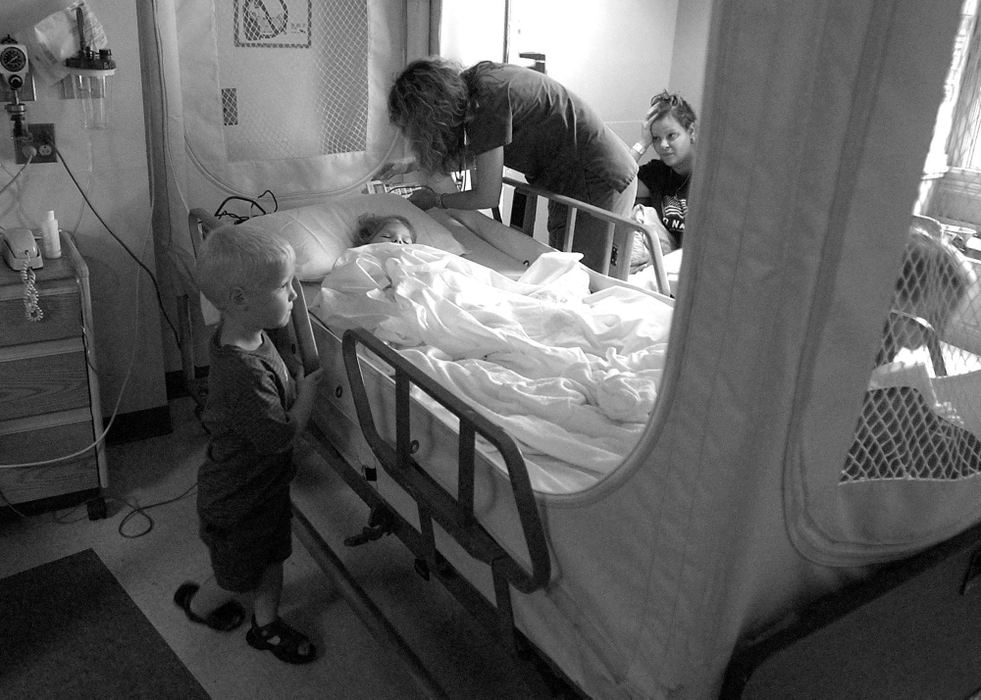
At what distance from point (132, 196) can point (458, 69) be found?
Result: 1.15 meters

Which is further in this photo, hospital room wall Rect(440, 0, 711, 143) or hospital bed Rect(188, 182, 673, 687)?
hospital room wall Rect(440, 0, 711, 143)

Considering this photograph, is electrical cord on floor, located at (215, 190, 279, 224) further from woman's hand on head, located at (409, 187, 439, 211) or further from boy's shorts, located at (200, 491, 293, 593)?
boy's shorts, located at (200, 491, 293, 593)

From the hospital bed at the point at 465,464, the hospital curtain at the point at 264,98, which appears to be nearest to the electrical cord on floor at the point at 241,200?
the hospital curtain at the point at 264,98

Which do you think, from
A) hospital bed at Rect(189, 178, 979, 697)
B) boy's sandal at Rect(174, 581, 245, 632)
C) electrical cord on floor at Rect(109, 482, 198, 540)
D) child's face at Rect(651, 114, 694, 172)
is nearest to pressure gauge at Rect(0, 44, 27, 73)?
hospital bed at Rect(189, 178, 979, 697)

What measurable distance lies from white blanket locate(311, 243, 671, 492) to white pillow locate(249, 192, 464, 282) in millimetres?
178

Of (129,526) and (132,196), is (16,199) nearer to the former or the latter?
(132,196)

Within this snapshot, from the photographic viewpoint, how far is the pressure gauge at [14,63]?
2.31m

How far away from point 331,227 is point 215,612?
1279 millimetres

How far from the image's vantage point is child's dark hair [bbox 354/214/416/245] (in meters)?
2.80

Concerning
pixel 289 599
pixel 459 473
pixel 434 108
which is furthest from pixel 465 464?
pixel 434 108

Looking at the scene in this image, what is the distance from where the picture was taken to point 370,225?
282 cm

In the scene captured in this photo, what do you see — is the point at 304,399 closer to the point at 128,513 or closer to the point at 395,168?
the point at 128,513

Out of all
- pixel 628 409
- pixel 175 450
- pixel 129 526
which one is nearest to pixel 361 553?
pixel 129 526

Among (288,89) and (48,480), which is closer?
(48,480)
